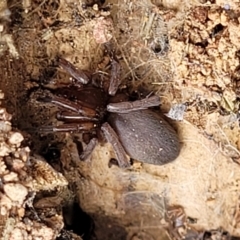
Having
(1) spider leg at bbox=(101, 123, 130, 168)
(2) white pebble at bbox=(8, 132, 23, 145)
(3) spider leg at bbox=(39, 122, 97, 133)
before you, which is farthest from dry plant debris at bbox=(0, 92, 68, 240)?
(1) spider leg at bbox=(101, 123, 130, 168)

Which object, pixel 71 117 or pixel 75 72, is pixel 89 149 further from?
pixel 75 72

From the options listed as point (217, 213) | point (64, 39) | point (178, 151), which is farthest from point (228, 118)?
point (64, 39)

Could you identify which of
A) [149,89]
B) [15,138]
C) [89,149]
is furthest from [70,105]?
[15,138]

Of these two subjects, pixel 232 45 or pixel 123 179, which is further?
pixel 123 179

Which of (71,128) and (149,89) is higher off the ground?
(149,89)

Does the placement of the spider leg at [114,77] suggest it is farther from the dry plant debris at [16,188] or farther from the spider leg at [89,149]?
the dry plant debris at [16,188]

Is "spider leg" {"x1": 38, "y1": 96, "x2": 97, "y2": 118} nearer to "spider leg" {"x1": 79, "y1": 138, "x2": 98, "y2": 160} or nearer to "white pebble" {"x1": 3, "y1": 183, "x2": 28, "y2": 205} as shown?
"spider leg" {"x1": 79, "y1": 138, "x2": 98, "y2": 160}

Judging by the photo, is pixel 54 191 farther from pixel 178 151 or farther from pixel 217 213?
pixel 217 213
